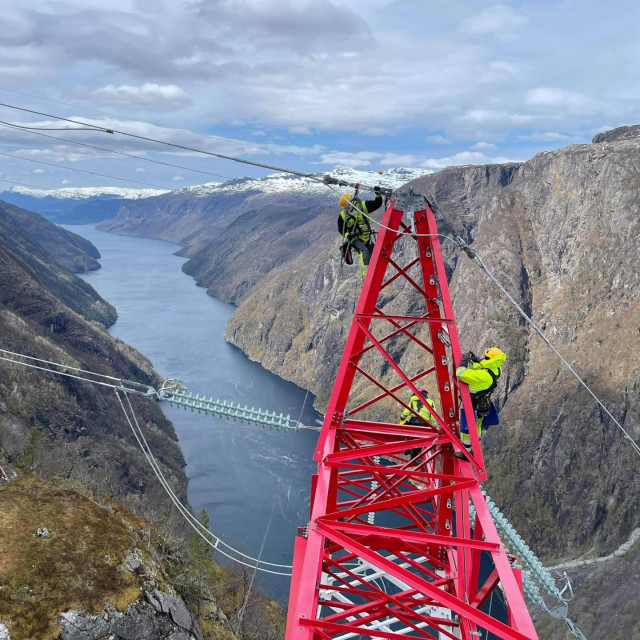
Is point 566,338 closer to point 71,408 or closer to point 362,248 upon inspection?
point 71,408

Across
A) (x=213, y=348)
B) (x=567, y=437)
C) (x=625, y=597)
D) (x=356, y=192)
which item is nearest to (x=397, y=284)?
(x=213, y=348)

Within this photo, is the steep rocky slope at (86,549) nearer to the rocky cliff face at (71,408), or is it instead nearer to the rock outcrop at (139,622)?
the rock outcrop at (139,622)

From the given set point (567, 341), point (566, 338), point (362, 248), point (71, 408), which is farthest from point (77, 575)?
point (566, 338)

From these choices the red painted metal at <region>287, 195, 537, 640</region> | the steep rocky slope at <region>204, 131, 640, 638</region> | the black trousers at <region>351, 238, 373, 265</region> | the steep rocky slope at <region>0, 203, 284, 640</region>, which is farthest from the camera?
the steep rocky slope at <region>204, 131, 640, 638</region>

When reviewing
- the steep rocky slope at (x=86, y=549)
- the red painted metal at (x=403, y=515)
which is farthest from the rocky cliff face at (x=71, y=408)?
the red painted metal at (x=403, y=515)

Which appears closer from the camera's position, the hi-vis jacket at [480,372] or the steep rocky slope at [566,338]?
the hi-vis jacket at [480,372]

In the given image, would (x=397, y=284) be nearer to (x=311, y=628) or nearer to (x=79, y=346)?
(x=79, y=346)

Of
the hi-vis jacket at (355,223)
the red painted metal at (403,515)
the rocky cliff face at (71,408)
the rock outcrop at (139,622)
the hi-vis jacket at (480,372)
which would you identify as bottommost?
the rocky cliff face at (71,408)

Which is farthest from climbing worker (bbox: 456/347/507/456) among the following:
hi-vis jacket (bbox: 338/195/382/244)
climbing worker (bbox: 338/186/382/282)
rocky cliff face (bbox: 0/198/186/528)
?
rocky cliff face (bbox: 0/198/186/528)

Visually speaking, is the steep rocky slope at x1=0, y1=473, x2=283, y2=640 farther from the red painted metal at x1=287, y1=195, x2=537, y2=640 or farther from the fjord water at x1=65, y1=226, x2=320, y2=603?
the fjord water at x1=65, y1=226, x2=320, y2=603
